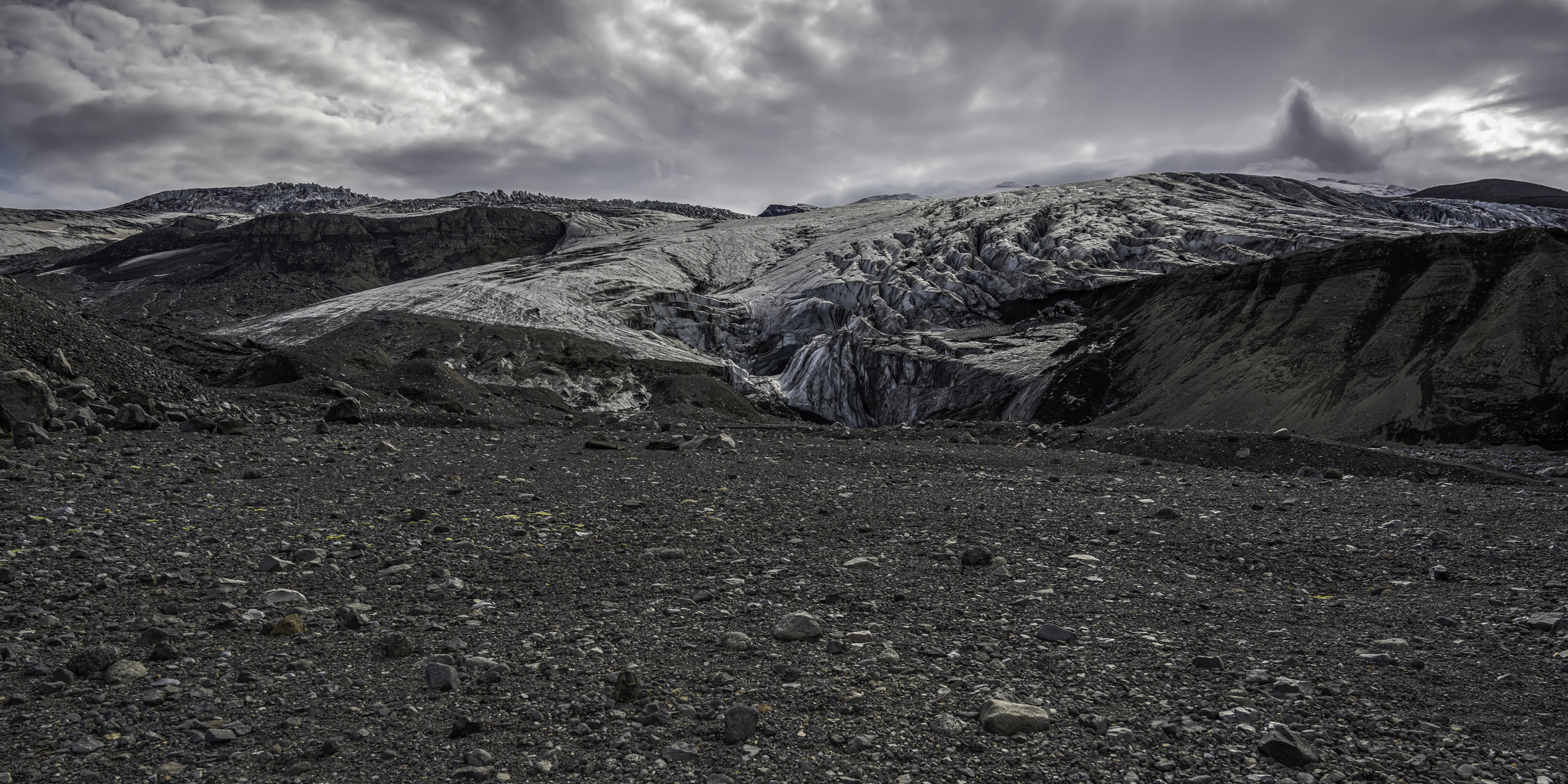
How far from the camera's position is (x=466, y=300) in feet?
205

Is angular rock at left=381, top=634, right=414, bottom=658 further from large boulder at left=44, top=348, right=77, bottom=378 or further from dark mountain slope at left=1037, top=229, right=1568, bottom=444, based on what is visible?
dark mountain slope at left=1037, top=229, right=1568, bottom=444

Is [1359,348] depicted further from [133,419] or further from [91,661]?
[133,419]

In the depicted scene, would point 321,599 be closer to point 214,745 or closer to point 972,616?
point 214,745

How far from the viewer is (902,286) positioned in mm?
56625

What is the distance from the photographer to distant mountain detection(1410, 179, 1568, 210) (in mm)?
115688

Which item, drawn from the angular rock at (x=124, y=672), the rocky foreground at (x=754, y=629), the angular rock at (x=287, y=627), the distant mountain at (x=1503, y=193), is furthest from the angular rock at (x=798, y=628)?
the distant mountain at (x=1503, y=193)

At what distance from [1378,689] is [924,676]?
2638 mm

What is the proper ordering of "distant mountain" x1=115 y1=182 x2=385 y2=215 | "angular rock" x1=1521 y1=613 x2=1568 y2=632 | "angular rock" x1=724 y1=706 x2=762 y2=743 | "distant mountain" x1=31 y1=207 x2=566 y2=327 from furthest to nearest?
"distant mountain" x1=115 y1=182 x2=385 y2=215 < "distant mountain" x1=31 y1=207 x2=566 y2=327 < "angular rock" x1=1521 y1=613 x2=1568 y2=632 < "angular rock" x1=724 y1=706 x2=762 y2=743

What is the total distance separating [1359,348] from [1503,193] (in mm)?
150069

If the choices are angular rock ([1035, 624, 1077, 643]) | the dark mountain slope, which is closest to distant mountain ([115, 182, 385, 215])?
the dark mountain slope

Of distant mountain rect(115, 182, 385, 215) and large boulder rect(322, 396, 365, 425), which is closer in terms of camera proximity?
large boulder rect(322, 396, 365, 425)

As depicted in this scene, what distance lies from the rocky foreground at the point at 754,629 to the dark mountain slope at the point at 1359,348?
40.2ft

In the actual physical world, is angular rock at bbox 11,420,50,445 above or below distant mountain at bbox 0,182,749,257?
below

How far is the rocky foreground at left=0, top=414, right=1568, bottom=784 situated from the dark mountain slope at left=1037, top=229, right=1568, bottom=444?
12.2 metres
